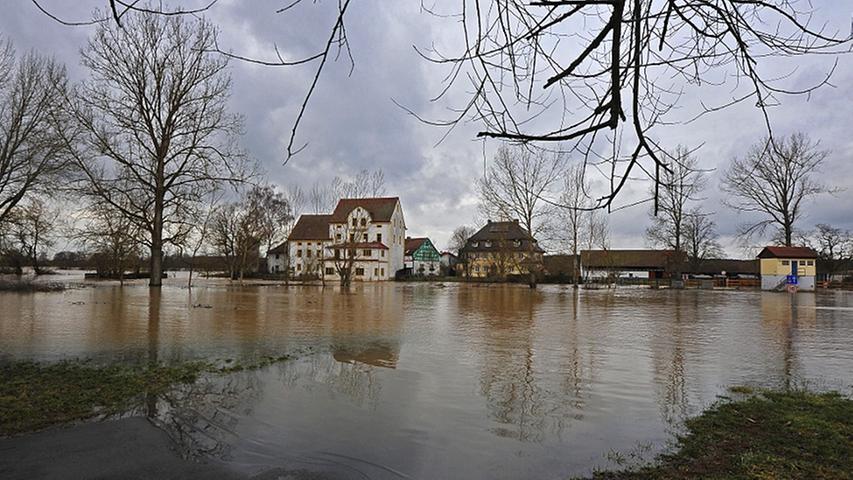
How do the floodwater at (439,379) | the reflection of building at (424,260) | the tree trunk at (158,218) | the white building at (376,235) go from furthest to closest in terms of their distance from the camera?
the reflection of building at (424,260) → the white building at (376,235) → the tree trunk at (158,218) → the floodwater at (439,379)

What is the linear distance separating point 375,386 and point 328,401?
102cm

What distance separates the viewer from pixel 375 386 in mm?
7258

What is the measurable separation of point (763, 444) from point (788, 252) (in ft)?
163

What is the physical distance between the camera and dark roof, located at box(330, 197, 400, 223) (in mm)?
69500

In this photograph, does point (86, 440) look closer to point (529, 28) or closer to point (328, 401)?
point (328, 401)

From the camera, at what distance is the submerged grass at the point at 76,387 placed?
527cm

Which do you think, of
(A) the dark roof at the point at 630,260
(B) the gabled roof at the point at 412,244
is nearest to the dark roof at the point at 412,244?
(B) the gabled roof at the point at 412,244

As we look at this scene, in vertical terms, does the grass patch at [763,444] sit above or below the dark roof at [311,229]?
below

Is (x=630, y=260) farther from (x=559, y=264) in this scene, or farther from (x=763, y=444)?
(x=763, y=444)

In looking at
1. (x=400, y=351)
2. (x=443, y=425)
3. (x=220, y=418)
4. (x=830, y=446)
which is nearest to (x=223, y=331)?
(x=400, y=351)

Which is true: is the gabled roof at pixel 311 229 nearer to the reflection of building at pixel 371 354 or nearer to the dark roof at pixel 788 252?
the dark roof at pixel 788 252

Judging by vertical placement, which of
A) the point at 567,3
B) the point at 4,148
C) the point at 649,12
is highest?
the point at 4,148

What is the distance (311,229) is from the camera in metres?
73.2

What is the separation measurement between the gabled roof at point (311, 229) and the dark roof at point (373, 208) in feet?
7.71
